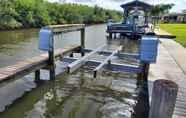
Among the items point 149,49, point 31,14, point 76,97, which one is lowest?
point 76,97

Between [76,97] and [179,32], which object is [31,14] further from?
[76,97]

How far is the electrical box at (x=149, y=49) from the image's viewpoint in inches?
239

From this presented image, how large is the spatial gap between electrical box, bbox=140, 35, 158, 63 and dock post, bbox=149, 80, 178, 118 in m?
3.19

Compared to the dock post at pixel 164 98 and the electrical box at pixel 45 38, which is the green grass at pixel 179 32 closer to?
the electrical box at pixel 45 38

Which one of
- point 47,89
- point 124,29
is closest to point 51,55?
point 47,89

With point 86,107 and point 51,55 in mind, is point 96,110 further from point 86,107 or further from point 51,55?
point 51,55

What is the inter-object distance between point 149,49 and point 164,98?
338 cm

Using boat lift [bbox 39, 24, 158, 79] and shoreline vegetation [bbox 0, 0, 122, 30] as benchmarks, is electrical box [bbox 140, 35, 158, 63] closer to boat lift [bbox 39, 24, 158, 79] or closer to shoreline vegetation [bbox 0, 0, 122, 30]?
boat lift [bbox 39, 24, 158, 79]

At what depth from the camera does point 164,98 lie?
2914 millimetres

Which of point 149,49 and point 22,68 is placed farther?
point 149,49

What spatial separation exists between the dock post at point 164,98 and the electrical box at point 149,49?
126 inches

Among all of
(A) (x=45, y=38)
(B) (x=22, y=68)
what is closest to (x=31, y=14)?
(A) (x=45, y=38)

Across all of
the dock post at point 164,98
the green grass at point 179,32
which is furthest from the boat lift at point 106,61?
the green grass at point 179,32

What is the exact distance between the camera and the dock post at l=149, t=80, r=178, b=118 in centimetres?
289
